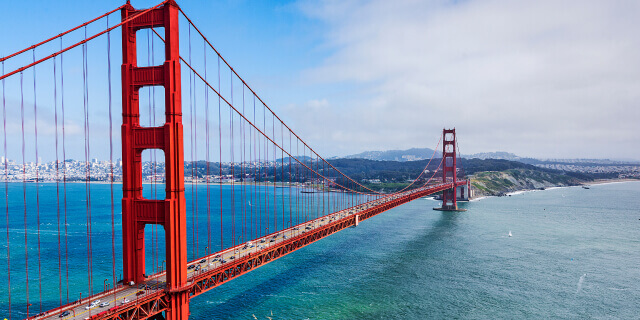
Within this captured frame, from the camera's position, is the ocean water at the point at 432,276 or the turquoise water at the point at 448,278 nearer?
the turquoise water at the point at 448,278

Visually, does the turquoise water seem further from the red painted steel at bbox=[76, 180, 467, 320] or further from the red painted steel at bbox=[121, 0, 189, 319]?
the red painted steel at bbox=[121, 0, 189, 319]

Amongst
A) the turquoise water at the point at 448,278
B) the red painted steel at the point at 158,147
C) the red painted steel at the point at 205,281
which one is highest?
the red painted steel at the point at 158,147

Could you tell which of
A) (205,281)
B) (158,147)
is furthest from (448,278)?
(158,147)

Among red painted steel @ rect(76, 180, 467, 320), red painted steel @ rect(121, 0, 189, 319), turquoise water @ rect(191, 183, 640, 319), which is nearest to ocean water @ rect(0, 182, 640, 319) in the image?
turquoise water @ rect(191, 183, 640, 319)

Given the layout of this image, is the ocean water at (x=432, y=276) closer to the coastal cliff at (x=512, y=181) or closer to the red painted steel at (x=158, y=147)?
the red painted steel at (x=158, y=147)

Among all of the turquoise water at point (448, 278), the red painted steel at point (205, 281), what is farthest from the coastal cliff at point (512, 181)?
the red painted steel at point (205, 281)

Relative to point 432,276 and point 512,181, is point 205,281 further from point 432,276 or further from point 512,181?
point 512,181
